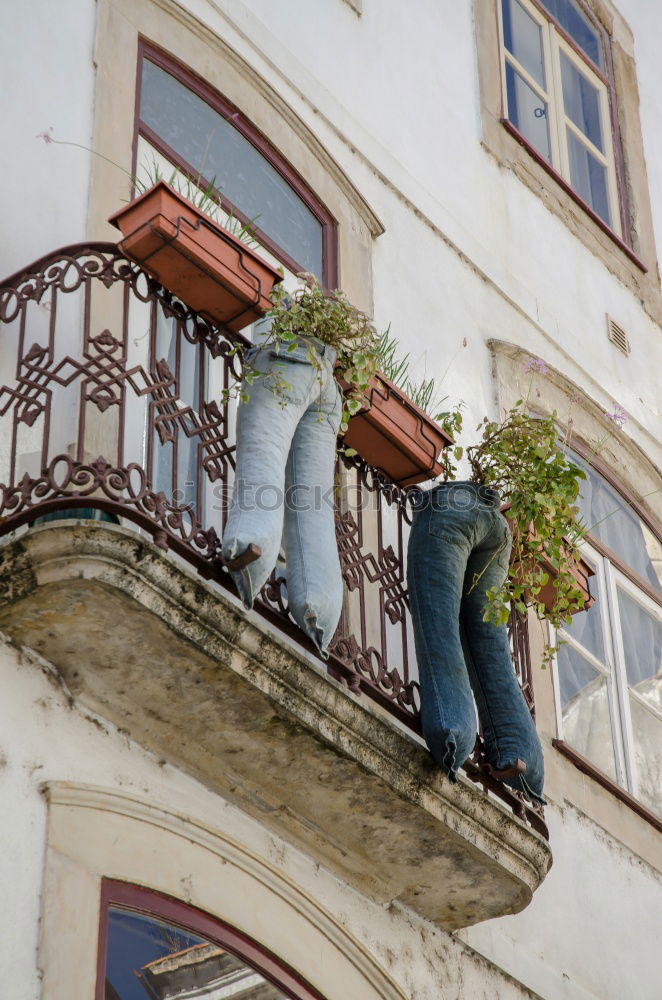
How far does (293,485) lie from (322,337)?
603mm

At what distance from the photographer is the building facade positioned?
4.87 metres

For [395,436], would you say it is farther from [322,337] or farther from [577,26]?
[577,26]

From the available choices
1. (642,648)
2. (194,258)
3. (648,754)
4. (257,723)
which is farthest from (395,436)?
(642,648)

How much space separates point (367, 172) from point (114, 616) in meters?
3.71

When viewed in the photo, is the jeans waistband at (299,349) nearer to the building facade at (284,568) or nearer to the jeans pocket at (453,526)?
the building facade at (284,568)

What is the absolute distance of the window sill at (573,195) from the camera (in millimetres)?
9227

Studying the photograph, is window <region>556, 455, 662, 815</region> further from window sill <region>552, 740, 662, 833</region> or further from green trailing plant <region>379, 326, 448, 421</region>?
green trailing plant <region>379, 326, 448, 421</region>

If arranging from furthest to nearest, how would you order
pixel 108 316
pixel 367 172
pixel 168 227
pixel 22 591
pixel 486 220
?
pixel 486 220, pixel 367 172, pixel 108 316, pixel 168 227, pixel 22 591

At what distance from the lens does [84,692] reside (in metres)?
5.02

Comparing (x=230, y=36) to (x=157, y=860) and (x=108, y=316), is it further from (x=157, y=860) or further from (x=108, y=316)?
(x=157, y=860)

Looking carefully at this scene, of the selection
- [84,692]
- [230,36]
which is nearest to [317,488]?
[84,692]

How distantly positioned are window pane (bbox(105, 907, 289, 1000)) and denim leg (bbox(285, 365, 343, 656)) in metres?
0.95

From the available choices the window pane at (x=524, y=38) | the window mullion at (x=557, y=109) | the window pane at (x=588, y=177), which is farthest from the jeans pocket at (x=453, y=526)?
the window pane at (x=524, y=38)

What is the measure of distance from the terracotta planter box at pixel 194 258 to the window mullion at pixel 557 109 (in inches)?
177
